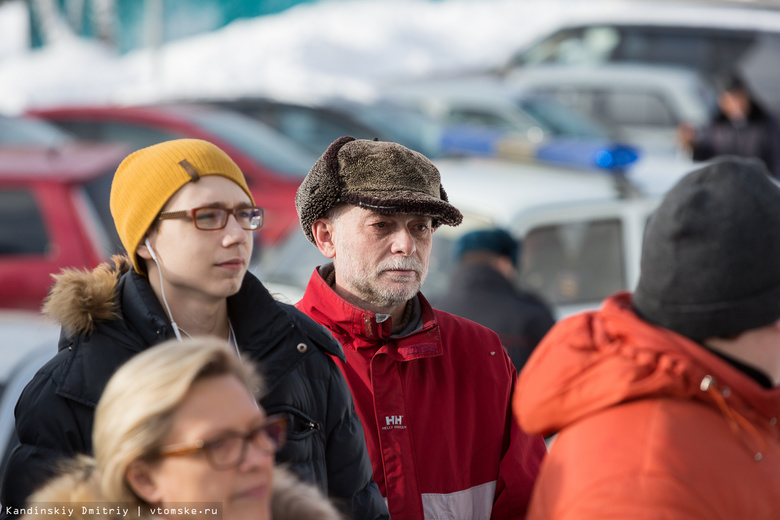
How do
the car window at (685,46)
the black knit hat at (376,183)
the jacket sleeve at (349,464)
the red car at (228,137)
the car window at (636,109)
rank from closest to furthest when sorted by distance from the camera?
the jacket sleeve at (349,464)
the black knit hat at (376,183)
the red car at (228,137)
the car window at (636,109)
the car window at (685,46)

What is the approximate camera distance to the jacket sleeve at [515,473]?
276cm

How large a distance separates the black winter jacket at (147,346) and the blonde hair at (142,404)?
440 millimetres

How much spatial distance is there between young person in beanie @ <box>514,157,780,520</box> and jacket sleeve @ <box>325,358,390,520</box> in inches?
27.1

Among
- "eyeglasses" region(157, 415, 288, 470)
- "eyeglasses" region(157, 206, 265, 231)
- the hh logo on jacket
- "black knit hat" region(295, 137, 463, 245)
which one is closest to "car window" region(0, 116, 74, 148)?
"black knit hat" region(295, 137, 463, 245)

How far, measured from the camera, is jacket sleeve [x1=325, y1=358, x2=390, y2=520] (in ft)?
8.24

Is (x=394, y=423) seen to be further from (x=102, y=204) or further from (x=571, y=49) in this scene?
(x=571, y=49)

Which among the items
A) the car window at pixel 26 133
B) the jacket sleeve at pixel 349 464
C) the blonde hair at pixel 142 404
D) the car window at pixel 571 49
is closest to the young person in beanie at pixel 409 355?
the jacket sleeve at pixel 349 464

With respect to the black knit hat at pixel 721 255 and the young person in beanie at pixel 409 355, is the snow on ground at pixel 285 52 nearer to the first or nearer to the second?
the young person in beanie at pixel 409 355

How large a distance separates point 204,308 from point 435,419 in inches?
27.1

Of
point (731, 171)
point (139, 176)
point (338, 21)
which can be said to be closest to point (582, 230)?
point (139, 176)

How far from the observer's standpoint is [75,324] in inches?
93.8

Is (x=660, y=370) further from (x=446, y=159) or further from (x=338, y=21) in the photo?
(x=338, y=21)

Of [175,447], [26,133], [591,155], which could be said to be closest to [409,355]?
[175,447]

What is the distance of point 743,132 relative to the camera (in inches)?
404
